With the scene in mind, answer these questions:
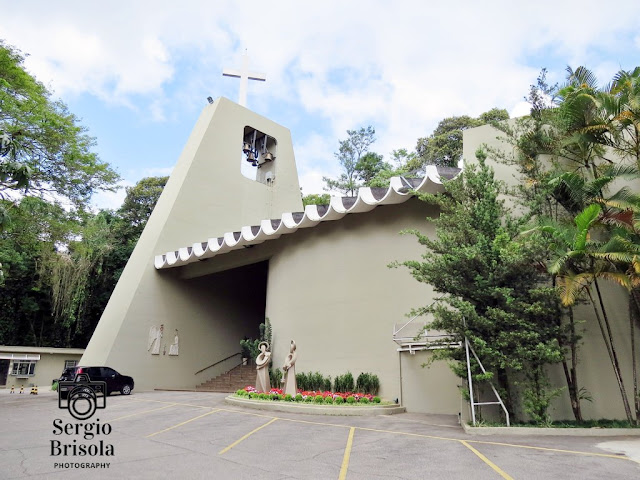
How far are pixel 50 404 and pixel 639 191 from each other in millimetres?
18193

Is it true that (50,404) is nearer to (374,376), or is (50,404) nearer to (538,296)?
(374,376)

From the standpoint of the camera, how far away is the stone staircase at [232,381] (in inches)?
787

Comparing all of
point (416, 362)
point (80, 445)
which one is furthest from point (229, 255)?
point (80, 445)

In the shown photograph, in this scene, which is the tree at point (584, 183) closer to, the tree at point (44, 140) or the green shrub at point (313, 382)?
the green shrub at point (313, 382)

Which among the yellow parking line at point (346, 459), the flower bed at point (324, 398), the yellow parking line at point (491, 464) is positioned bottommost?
the yellow parking line at point (346, 459)

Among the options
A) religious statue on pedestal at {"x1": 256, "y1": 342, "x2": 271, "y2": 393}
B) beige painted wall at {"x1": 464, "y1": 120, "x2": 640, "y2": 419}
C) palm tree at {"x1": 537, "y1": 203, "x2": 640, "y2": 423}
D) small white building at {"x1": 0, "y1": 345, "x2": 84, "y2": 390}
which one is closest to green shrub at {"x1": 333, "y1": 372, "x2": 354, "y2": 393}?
religious statue on pedestal at {"x1": 256, "y1": 342, "x2": 271, "y2": 393}

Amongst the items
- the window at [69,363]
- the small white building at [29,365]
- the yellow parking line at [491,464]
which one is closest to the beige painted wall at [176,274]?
the small white building at [29,365]

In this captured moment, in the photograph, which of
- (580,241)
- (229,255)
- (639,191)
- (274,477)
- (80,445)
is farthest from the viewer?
(229,255)

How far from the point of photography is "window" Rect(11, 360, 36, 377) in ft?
79.0

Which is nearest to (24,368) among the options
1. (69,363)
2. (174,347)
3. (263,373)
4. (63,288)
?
(69,363)

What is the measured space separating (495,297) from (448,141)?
2340 cm

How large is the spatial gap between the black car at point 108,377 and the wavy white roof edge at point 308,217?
5.16 meters

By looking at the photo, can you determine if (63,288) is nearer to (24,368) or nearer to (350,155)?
(24,368)

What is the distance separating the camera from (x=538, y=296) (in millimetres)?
9391
